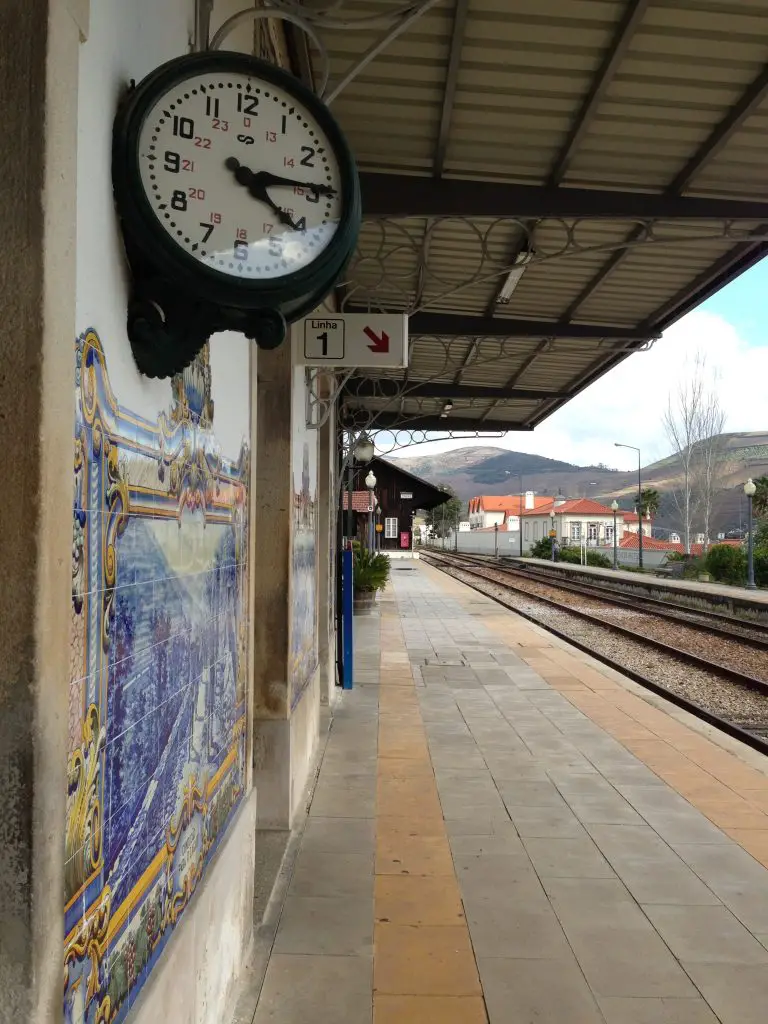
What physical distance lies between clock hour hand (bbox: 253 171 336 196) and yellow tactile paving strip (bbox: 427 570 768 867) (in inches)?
176

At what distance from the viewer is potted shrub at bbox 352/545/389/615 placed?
20359 mm

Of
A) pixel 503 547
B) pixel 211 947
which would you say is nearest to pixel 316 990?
pixel 211 947

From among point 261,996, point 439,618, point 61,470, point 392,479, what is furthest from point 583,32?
point 392,479

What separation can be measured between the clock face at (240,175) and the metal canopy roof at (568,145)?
7.84 feet

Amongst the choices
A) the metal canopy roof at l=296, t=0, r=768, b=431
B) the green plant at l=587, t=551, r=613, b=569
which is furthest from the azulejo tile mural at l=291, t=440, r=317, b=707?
the green plant at l=587, t=551, r=613, b=569

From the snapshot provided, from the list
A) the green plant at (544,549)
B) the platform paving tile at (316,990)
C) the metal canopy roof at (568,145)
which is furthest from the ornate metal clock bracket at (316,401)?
the green plant at (544,549)

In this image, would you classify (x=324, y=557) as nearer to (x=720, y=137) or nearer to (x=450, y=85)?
(x=450, y=85)

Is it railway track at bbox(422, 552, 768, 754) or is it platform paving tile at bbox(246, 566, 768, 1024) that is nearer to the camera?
platform paving tile at bbox(246, 566, 768, 1024)

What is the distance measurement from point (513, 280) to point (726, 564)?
2747 cm

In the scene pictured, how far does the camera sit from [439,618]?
1995cm

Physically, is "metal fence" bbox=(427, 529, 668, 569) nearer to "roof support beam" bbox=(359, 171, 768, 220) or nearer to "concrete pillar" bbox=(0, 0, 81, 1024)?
"roof support beam" bbox=(359, 171, 768, 220)

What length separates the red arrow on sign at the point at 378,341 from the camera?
19.3ft

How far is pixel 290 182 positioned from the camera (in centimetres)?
221

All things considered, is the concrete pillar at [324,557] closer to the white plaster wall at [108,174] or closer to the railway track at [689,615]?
the white plaster wall at [108,174]
